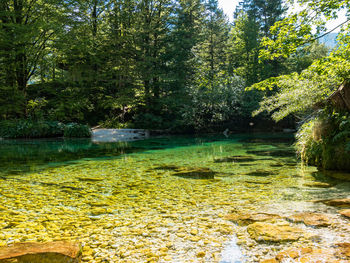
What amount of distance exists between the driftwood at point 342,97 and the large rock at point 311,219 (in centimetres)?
410

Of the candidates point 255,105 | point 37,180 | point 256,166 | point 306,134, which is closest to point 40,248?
point 37,180

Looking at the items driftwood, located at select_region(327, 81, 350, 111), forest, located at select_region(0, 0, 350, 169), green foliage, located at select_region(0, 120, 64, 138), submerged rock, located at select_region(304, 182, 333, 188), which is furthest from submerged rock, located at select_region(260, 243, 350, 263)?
green foliage, located at select_region(0, 120, 64, 138)

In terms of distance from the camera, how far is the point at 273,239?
2.64 meters

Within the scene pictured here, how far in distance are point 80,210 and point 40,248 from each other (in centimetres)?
132

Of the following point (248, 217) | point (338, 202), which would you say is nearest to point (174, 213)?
point (248, 217)

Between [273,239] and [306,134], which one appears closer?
[273,239]

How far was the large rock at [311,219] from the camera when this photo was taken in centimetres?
299

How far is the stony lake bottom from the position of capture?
2.53 meters

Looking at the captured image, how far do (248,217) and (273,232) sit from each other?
0.52m

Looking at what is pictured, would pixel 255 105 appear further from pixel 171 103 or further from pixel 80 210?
pixel 80 210

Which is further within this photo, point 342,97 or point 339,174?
point 342,97

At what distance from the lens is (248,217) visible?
3.29 meters

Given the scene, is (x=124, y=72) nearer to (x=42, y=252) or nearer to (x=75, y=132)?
(x=75, y=132)

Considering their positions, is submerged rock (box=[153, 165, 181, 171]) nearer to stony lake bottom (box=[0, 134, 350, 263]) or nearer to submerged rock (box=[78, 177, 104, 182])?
stony lake bottom (box=[0, 134, 350, 263])
